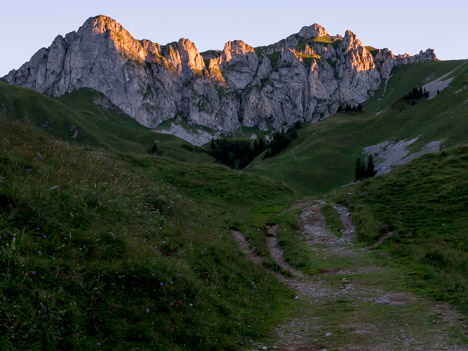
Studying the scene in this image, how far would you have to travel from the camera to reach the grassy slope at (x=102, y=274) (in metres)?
6.30

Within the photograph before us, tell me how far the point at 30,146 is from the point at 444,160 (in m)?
39.8

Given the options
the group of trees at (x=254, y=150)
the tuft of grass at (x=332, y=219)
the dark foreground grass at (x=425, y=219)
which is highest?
the group of trees at (x=254, y=150)

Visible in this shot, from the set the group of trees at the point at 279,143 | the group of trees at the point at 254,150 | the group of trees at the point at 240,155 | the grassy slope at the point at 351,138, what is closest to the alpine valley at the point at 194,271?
the grassy slope at the point at 351,138

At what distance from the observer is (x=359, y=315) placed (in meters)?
11.0

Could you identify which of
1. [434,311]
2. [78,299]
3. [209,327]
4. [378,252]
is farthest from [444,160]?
[78,299]

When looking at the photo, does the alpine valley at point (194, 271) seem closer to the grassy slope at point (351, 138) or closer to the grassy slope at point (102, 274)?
Result: the grassy slope at point (102, 274)

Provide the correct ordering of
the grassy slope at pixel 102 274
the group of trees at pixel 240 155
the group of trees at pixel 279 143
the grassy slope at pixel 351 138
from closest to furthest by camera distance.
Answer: the grassy slope at pixel 102 274 → the grassy slope at pixel 351 138 → the group of trees at pixel 279 143 → the group of trees at pixel 240 155

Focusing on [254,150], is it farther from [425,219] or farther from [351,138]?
[425,219]

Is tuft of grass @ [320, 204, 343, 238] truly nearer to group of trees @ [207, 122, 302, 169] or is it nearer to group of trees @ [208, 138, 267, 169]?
group of trees @ [207, 122, 302, 169]

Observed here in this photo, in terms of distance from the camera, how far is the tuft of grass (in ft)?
95.0

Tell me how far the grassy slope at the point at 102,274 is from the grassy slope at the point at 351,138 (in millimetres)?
73031

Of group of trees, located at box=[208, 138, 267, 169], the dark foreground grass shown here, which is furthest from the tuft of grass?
group of trees, located at box=[208, 138, 267, 169]

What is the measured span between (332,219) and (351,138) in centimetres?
10821

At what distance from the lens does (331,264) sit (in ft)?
65.3
